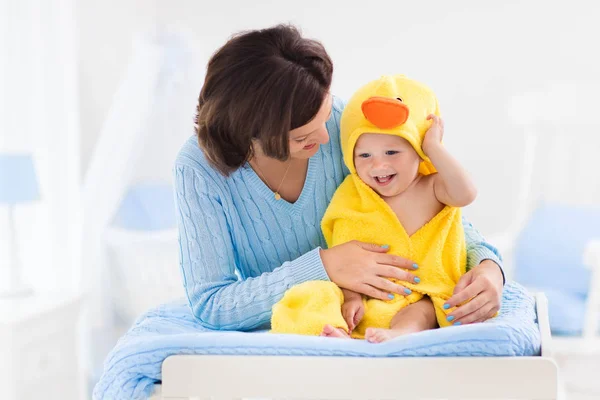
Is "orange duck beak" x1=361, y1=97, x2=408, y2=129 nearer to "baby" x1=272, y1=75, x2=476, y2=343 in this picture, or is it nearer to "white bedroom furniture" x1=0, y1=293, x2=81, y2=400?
"baby" x1=272, y1=75, x2=476, y2=343

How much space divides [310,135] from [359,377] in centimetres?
48

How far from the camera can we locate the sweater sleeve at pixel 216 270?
135 centimetres

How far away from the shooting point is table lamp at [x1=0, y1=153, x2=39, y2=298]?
8.79ft

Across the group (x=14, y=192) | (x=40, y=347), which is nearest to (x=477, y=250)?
(x=40, y=347)

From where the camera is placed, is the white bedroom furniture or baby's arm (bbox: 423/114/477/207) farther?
the white bedroom furniture

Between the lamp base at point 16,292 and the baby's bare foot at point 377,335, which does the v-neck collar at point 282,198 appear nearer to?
the baby's bare foot at point 377,335

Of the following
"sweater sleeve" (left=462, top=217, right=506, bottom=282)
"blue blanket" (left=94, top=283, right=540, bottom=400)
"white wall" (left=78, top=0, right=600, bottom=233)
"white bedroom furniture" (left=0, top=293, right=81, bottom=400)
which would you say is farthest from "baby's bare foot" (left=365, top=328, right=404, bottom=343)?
"white wall" (left=78, top=0, right=600, bottom=233)

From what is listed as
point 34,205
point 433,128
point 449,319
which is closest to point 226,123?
point 433,128

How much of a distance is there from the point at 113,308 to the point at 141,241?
0.95 ft

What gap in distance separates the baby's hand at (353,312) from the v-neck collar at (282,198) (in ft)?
0.89

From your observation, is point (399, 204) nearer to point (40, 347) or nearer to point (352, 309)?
point (352, 309)

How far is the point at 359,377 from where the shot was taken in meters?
1.08

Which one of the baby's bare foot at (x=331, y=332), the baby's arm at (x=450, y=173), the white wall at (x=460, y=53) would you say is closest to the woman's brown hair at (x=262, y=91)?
the baby's arm at (x=450, y=173)

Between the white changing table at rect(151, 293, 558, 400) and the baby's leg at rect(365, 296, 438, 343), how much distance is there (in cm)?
14
